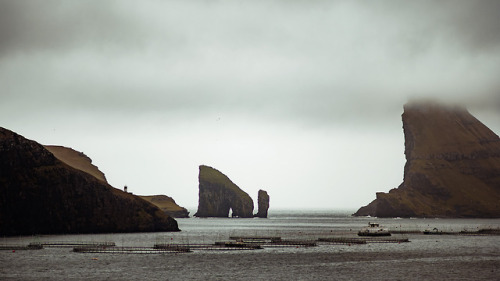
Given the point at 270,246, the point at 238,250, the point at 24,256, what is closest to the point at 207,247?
the point at 238,250

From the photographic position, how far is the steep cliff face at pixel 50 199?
153 m

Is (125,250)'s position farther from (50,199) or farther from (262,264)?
(50,199)

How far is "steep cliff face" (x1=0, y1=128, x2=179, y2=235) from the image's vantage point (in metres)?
153

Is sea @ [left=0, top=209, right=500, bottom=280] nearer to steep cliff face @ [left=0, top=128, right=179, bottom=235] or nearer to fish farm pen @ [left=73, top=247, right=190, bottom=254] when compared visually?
fish farm pen @ [left=73, top=247, right=190, bottom=254]

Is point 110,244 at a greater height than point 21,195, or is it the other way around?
point 21,195

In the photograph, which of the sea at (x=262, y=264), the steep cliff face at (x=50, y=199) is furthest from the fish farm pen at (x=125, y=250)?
the steep cliff face at (x=50, y=199)

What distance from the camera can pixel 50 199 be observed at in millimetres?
159125

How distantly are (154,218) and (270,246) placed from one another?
60.0 metres

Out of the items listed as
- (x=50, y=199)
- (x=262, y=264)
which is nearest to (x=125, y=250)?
(x=262, y=264)

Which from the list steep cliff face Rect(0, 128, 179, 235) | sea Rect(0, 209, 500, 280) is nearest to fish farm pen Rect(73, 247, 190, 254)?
sea Rect(0, 209, 500, 280)

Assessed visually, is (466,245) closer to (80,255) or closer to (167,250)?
(167,250)

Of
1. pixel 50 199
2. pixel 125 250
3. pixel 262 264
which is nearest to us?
pixel 262 264

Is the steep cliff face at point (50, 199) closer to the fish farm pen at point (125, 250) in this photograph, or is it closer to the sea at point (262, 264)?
the sea at point (262, 264)

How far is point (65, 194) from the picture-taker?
162500mm
